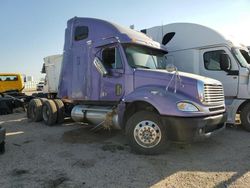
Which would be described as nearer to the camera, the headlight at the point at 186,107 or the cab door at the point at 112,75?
the headlight at the point at 186,107

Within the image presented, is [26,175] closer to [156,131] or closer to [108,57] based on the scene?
[156,131]

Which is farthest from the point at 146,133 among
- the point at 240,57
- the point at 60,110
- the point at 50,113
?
the point at 50,113

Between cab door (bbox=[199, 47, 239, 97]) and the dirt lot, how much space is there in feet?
5.10

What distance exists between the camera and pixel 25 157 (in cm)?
574

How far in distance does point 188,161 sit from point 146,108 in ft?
4.98

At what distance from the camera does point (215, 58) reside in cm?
867

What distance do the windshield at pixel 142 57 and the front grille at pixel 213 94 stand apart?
65.9 inches

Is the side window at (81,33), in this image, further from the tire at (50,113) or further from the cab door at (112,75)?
the tire at (50,113)

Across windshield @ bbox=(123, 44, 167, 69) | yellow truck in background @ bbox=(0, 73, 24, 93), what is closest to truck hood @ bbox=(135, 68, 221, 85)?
windshield @ bbox=(123, 44, 167, 69)

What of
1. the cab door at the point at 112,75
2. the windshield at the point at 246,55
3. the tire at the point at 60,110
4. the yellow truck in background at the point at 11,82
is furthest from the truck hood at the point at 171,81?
the yellow truck in background at the point at 11,82

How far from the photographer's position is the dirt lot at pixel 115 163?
439cm

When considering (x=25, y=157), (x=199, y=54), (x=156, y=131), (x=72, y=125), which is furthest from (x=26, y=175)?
(x=199, y=54)

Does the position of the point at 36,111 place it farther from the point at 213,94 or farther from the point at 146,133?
the point at 213,94

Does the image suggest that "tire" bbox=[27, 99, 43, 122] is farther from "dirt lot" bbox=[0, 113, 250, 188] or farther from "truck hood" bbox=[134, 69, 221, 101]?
"truck hood" bbox=[134, 69, 221, 101]
